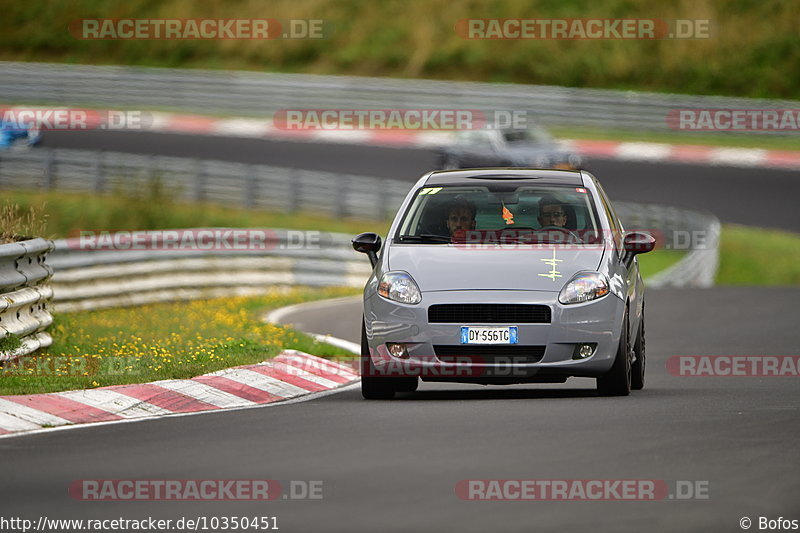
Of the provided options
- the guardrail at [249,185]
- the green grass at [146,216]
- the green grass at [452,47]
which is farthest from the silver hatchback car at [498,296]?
the green grass at [452,47]

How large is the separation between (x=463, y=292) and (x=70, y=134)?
3336 cm

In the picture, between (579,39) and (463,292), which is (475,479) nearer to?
(463,292)

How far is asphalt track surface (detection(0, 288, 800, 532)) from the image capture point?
726 centimetres

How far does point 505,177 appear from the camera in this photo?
12.7 meters

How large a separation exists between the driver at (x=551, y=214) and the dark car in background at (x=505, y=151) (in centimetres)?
2428

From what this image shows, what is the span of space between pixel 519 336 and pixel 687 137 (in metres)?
32.7

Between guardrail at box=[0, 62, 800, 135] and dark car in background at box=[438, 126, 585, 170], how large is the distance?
415 cm

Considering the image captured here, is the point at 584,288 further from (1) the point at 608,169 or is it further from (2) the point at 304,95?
(2) the point at 304,95

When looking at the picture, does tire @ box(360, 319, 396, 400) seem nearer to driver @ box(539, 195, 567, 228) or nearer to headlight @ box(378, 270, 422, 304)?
headlight @ box(378, 270, 422, 304)

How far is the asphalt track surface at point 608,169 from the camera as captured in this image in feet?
123

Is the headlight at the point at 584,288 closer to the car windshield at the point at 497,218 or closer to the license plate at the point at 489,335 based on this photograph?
the license plate at the point at 489,335

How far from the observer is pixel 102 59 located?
5391cm

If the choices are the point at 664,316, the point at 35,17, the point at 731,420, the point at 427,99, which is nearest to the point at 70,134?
the point at 427,99

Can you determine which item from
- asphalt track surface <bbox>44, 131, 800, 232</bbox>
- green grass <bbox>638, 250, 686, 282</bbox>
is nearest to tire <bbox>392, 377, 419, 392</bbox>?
green grass <bbox>638, 250, 686, 282</bbox>
